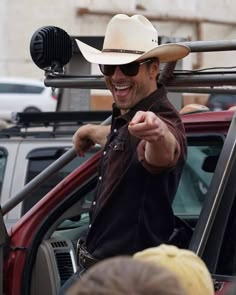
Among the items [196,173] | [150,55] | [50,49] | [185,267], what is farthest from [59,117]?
[185,267]

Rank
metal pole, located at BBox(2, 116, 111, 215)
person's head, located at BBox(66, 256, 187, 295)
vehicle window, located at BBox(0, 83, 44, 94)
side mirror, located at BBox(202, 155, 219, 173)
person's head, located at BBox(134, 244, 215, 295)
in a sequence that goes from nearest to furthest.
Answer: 1. person's head, located at BBox(66, 256, 187, 295)
2. person's head, located at BBox(134, 244, 215, 295)
3. side mirror, located at BBox(202, 155, 219, 173)
4. metal pole, located at BBox(2, 116, 111, 215)
5. vehicle window, located at BBox(0, 83, 44, 94)

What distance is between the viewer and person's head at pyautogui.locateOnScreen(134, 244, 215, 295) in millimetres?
2080

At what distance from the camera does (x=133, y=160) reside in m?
3.19

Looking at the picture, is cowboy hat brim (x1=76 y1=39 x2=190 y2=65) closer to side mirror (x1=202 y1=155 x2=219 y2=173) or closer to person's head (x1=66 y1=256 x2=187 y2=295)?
side mirror (x1=202 y1=155 x2=219 y2=173)

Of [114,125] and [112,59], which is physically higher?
[112,59]

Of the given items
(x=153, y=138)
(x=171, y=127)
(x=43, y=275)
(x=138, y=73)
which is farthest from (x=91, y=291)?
(x=43, y=275)

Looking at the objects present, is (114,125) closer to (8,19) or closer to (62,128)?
(62,128)

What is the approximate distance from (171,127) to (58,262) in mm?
1241

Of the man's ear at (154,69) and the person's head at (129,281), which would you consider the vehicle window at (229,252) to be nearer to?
the man's ear at (154,69)

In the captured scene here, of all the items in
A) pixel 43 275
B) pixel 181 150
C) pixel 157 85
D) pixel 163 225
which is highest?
pixel 157 85

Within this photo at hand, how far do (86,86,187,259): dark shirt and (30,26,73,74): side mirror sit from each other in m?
0.53

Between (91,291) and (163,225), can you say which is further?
(163,225)

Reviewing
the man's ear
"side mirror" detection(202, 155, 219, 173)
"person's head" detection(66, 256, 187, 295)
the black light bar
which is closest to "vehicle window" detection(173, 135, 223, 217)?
"side mirror" detection(202, 155, 219, 173)

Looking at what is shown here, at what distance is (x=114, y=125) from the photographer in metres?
3.42
